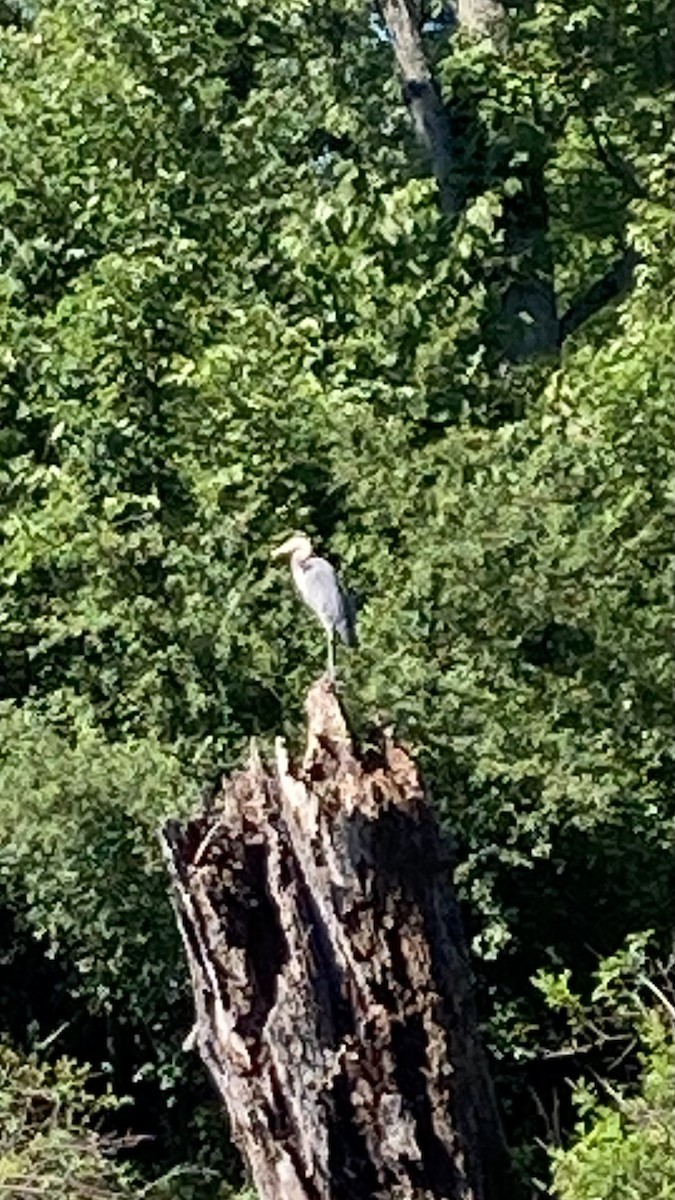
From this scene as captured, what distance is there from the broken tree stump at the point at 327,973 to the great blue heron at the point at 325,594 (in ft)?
2.98

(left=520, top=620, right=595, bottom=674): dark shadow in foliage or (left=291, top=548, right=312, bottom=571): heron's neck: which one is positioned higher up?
(left=291, top=548, right=312, bottom=571): heron's neck

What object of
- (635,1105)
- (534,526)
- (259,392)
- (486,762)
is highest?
(259,392)

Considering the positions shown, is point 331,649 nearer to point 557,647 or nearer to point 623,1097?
point 557,647

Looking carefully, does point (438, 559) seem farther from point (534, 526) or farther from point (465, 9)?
point (465, 9)

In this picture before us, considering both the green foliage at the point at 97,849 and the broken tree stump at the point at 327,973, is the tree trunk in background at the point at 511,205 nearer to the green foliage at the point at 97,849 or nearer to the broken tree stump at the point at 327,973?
the green foliage at the point at 97,849

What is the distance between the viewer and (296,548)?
7.33 meters

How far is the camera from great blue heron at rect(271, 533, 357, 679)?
7.12 meters

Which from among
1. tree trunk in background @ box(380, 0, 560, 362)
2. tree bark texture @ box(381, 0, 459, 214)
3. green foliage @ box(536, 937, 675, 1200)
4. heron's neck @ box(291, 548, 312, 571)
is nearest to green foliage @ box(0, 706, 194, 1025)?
heron's neck @ box(291, 548, 312, 571)

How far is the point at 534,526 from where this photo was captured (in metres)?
7.49

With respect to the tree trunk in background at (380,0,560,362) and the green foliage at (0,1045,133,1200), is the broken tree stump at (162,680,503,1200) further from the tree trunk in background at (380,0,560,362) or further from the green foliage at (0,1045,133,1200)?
the tree trunk in background at (380,0,560,362)

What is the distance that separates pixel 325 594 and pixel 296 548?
233 millimetres

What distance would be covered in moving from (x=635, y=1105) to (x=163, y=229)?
3492 millimetres

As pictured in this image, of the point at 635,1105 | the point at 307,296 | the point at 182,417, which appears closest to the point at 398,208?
the point at 307,296

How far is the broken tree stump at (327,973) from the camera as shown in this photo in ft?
19.9
